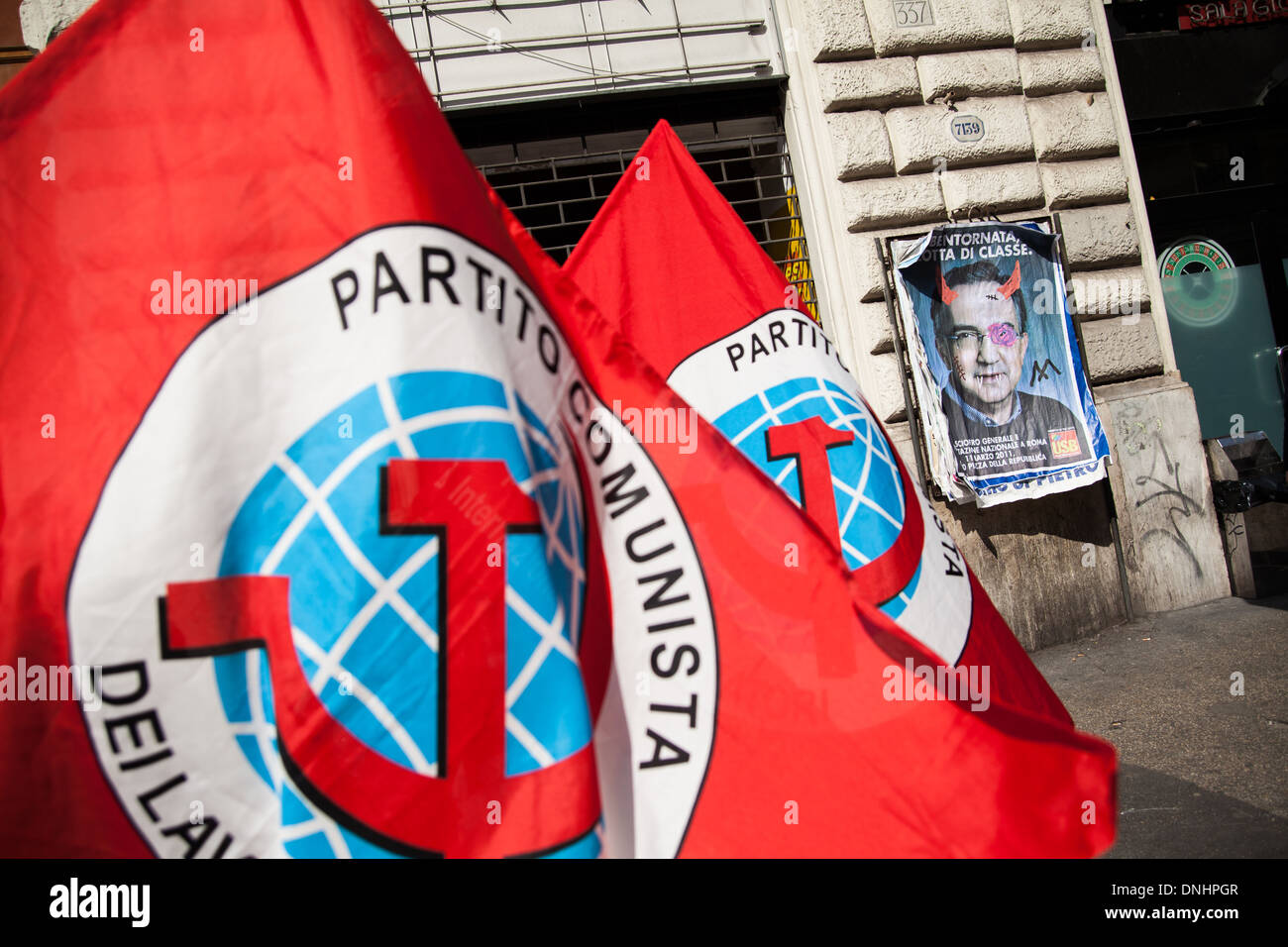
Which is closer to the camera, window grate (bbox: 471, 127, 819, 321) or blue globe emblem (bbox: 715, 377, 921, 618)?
blue globe emblem (bbox: 715, 377, 921, 618)

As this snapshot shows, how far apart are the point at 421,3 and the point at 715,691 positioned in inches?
215

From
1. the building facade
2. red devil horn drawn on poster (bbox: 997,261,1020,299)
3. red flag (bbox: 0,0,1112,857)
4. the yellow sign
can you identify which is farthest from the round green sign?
red flag (bbox: 0,0,1112,857)

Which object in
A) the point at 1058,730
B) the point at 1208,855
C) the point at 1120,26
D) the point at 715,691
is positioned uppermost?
the point at 1120,26

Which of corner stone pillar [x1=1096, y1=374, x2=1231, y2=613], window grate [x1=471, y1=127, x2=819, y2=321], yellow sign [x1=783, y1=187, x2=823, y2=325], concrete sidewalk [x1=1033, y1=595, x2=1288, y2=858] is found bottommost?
concrete sidewalk [x1=1033, y1=595, x2=1288, y2=858]

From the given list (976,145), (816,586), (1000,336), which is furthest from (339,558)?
(976,145)

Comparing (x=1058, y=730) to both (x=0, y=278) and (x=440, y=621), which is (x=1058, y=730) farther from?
(x=0, y=278)

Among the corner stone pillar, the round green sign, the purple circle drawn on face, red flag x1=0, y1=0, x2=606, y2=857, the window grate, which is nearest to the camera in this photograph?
red flag x1=0, y1=0, x2=606, y2=857

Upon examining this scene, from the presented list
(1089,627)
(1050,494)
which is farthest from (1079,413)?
(1089,627)

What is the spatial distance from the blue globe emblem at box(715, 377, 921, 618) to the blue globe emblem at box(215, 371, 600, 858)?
1062 mm

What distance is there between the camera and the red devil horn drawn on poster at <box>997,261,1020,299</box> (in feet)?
18.3

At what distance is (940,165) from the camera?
570 cm

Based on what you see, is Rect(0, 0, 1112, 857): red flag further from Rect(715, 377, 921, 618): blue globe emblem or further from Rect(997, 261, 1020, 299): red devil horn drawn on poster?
Rect(997, 261, 1020, 299): red devil horn drawn on poster

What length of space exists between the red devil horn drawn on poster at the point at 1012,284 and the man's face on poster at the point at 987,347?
0.10ft
